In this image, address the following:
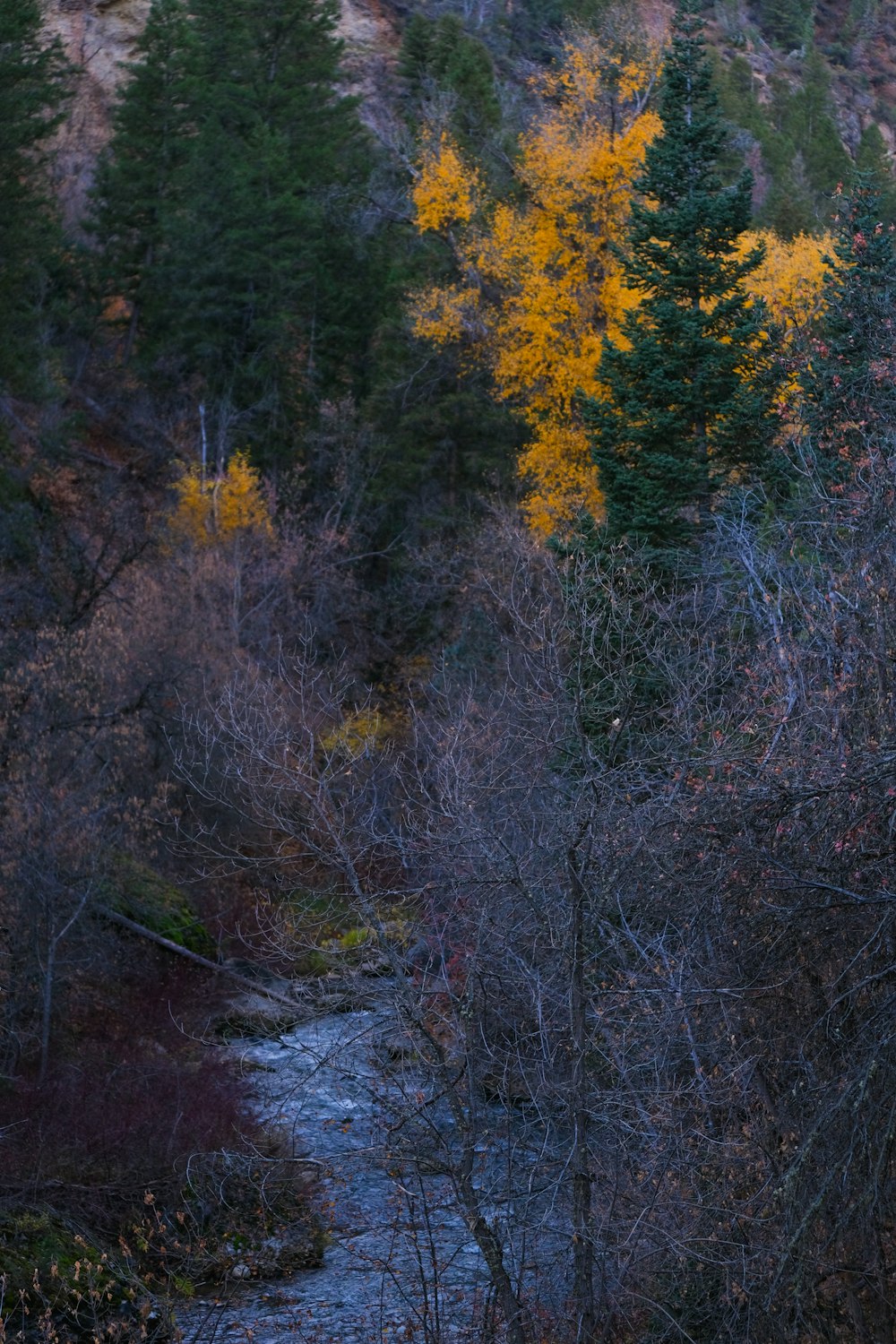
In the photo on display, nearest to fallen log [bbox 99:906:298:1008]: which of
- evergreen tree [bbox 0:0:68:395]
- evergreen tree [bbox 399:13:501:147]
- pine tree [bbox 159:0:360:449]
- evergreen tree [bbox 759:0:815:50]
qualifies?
evergreen tree [bbox 0:0:68:395]

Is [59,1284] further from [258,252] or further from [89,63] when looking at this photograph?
[89,63]

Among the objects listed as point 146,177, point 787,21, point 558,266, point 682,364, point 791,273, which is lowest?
point 682,364

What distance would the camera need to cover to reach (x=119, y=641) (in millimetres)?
21844

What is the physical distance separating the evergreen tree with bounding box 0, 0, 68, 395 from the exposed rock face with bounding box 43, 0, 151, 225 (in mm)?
12663

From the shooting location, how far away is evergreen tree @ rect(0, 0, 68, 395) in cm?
2815

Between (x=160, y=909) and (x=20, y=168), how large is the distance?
16.3 metres

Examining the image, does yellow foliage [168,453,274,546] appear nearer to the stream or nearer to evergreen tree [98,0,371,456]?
evergreen tree [98,0,371,456]

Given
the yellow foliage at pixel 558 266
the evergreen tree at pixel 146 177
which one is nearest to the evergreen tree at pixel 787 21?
the evergreen tree at pixel 146 177

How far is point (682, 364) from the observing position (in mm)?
20828

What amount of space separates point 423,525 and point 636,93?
9.89 meters

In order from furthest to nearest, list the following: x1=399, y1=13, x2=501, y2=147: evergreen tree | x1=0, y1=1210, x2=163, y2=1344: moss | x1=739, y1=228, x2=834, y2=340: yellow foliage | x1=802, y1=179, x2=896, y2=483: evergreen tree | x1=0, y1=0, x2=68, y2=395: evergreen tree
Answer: x1=399, y1=13, x2=501, y2=147: evergreen tree → x1=0, y1=0, x2=68, y2=395: evergreen tree → x1=739, y1=228, x2=834, y2=340: yellow foliage → x1=802, y1=179, x2=896, y2=483: evergreen tree → x1=0, y1=1210, x2=163, y2=1344: moss

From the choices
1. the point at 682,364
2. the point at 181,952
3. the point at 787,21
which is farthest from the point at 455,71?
the point at 787,21

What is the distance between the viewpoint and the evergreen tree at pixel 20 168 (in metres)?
28.2

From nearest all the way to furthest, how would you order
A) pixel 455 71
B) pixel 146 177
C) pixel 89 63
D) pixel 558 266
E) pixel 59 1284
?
1. pixel 59 1284
2. pixel 558 266
3. pixel 146 177
4. pixel 455 71
5. pixel 89 63
